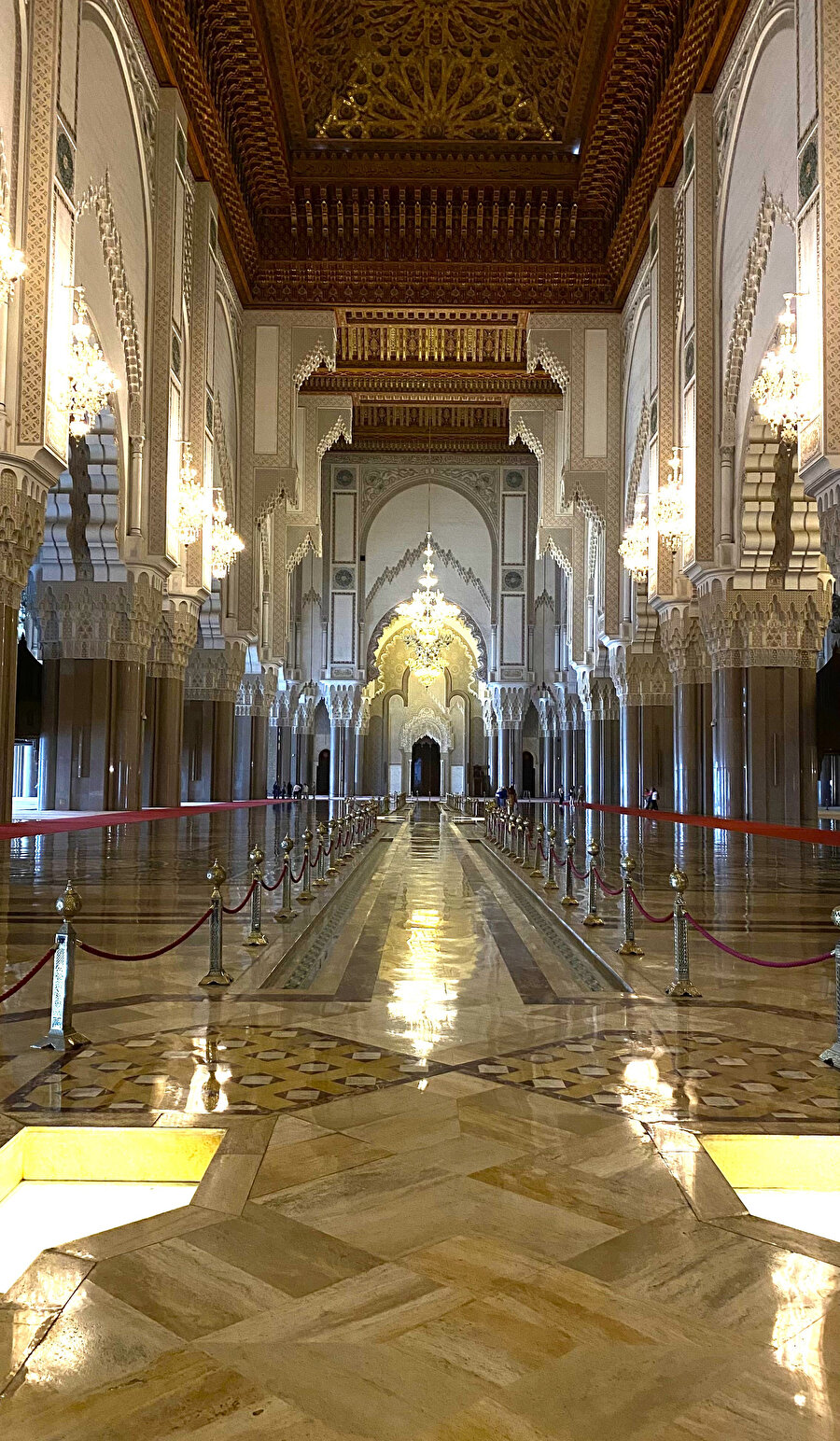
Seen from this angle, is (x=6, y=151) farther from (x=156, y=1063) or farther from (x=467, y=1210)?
(x=467, y=1210)

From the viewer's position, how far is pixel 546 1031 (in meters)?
3.32

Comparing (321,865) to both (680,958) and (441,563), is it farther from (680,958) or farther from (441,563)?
(441,563)

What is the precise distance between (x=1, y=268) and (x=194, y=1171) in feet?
19.1

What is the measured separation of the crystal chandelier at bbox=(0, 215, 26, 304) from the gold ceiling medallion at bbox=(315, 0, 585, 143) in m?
7.62

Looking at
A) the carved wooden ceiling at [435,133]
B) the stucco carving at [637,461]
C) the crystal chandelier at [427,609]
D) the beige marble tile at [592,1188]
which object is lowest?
the beige marble tile at [592,1188]

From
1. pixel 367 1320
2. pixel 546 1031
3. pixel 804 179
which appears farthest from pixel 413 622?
pixel 367 1320

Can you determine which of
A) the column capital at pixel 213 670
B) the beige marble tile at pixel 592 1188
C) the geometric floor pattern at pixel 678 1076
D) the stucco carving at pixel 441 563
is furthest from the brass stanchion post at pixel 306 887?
the stucco carving at pixel 441 563

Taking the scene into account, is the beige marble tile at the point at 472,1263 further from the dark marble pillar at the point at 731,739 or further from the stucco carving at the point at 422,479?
the stucco carving at the point at 422,479

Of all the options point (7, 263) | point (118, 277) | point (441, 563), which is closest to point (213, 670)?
point (118, 277)

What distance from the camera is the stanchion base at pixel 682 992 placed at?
369cm

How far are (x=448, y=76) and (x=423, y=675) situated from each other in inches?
545

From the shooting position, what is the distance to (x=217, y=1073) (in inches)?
109

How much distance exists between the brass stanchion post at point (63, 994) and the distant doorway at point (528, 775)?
1019 inches

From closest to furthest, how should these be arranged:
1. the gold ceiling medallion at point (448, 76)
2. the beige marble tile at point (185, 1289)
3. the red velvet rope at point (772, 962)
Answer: the beige marble tile at point (185, 1289) < the red velvet rope at point (772, 962) < the gold ceiling medallion at point (448, 76)
